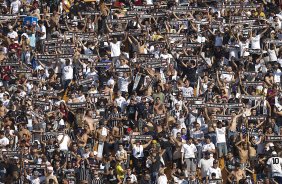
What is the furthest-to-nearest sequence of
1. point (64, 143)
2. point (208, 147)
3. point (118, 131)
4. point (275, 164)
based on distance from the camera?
point (118, 131) < point (64, 143) < point (208, 147) < point (275, 164)

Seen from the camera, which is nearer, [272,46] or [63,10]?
[272,46]

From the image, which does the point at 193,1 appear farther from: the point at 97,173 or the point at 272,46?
the point at 97,173

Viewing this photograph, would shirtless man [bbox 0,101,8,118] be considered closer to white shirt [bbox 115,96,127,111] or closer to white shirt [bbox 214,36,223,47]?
white shirt [bbox 115,96,127,111]

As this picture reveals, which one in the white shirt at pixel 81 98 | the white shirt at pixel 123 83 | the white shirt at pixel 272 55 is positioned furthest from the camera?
the white shirt at pixel 272 55

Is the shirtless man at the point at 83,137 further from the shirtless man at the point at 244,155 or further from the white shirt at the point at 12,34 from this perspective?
the white shirt at the point at 12,34

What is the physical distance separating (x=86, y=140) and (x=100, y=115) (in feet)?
5.24

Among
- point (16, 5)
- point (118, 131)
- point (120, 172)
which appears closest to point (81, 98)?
point (118, 131)

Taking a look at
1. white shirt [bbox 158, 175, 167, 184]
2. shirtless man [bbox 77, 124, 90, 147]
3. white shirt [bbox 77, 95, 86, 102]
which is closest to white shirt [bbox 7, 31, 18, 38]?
white shirt [bbox 77, 95, 86, 102]

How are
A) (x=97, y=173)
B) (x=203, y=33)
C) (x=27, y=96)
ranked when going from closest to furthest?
(x=97, y=173), (x=27, y=96), (x=203, y=33)

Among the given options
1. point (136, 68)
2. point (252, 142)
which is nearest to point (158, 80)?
point (136, 68)

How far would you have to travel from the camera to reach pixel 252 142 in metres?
53.1

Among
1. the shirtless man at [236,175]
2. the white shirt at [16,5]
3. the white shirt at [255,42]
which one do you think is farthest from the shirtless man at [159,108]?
the white shirt at [16,5]

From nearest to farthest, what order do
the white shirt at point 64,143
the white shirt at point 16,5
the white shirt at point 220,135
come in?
the white shirt at point 64,143, the white shirt at point 220,135, the white shirt at point 16,5

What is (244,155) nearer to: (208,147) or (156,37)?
(208,147)
